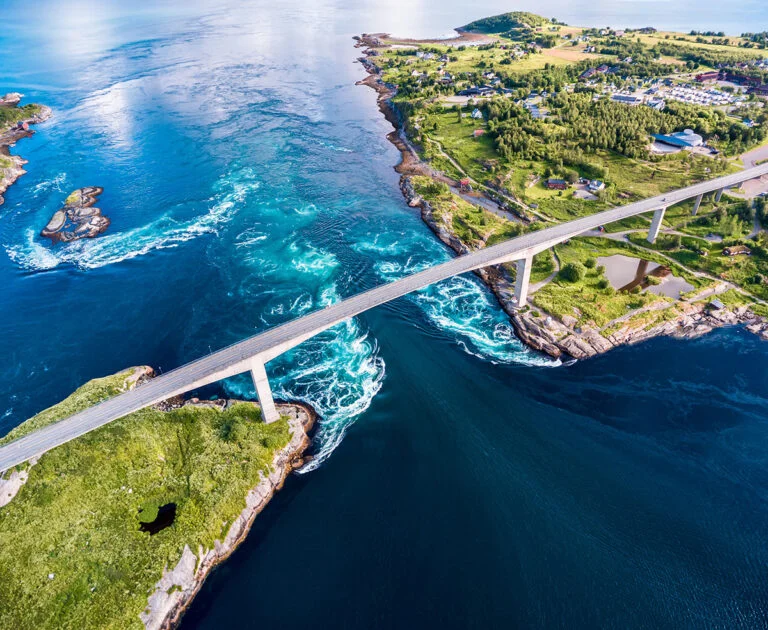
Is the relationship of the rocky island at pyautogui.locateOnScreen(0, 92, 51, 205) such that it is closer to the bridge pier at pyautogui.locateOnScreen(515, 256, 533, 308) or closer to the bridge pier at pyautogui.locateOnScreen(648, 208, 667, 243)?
the bridge pier at pyautogui.locateOnScreen(515, 256, 533, 308)

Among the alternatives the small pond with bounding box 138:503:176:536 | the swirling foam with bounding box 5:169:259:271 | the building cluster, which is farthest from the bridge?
the building cluster

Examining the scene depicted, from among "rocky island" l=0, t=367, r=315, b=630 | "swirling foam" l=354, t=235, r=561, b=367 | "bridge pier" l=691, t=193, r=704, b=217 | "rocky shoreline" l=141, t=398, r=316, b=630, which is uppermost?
"bridge pier" l=691, t=193, r=704, b=217

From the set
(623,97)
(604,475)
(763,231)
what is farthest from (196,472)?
(623,97)

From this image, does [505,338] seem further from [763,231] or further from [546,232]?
[763,231]

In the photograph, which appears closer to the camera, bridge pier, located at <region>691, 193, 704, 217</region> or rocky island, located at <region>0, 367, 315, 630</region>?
rocky island, located at <region>0, 367, 315, 630</region>

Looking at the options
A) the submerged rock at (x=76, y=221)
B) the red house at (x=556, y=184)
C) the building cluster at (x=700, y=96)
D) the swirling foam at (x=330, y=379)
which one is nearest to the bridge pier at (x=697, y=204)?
the red house at (x=556, y=184)

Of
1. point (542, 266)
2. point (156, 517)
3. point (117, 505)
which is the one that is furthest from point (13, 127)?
point (542, 266)
